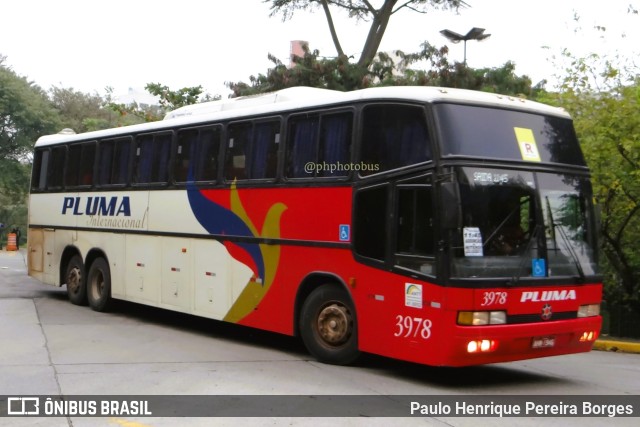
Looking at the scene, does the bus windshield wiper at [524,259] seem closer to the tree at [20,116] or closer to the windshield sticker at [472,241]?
the windshield sticker at [472,241]

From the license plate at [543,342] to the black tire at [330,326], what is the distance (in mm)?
2070

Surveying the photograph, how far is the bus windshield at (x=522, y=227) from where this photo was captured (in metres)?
8.52

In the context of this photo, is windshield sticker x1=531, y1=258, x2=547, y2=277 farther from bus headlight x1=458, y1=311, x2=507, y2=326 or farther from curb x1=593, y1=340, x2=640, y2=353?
curb x1=593, y1=340, x2=640, y2=353

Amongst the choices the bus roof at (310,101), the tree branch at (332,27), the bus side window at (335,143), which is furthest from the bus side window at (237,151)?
the tree branch at (332,27)

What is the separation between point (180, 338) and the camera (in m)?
12.4

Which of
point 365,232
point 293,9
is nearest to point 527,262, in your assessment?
point 365,232

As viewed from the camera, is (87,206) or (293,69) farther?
(293,69)

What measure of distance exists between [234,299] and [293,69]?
1565 cm

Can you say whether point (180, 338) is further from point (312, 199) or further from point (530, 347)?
point (530, 347)

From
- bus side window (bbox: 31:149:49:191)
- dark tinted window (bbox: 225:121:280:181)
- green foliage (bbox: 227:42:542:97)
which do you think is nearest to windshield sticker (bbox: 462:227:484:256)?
dark tinted window (bbox: 225:121:280:181)

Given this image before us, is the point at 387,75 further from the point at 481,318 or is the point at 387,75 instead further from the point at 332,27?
the point at 481,318

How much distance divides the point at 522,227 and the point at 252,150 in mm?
4273

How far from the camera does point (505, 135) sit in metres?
9.19

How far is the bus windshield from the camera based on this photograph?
27.9 ft
